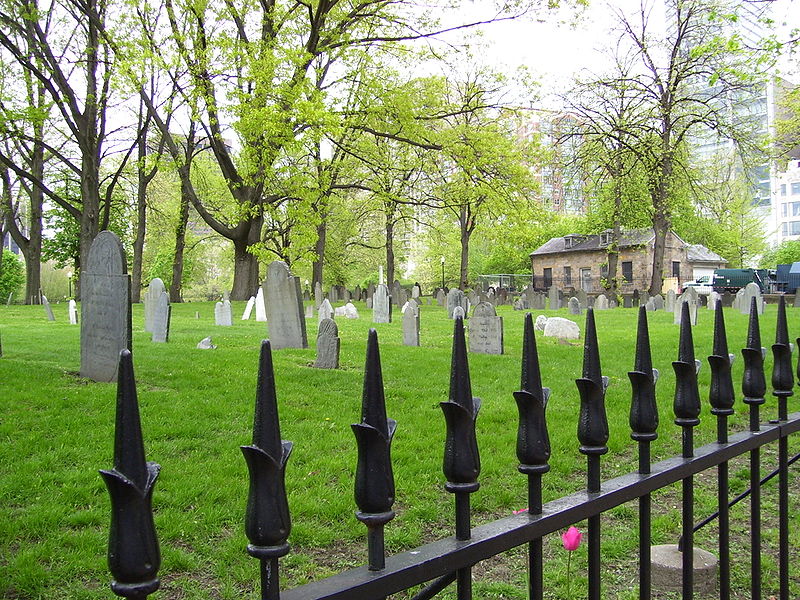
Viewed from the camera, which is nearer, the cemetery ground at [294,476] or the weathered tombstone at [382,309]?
the cemetery ground at [294,476]

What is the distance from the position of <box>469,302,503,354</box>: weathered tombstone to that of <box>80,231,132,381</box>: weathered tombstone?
19.2ft

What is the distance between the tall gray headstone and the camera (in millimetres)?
9141

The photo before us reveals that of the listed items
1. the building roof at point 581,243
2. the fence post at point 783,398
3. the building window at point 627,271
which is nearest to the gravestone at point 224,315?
the fence post at point 783,398

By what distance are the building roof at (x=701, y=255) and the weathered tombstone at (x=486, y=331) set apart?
43344 millimetres

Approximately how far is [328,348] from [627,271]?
142 feet

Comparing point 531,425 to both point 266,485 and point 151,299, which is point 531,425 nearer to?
point 266,485

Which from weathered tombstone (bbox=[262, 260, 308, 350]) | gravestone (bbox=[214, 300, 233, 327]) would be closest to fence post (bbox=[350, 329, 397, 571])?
weathered tombstone (bbox=[262, 260, 308, 350])

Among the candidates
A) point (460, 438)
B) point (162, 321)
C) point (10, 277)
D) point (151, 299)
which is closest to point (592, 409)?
point (460, 438)

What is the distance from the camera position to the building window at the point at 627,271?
47438 mm

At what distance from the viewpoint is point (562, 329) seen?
Result: 1315 centimetres

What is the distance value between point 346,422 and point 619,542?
297 cm

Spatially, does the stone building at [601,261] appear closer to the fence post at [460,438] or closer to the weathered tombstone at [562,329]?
the weathered tombstone at [562,329]

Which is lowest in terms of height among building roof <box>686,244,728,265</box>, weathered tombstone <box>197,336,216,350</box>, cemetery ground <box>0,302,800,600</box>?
cemetery ground <box>0,302,800,600</box>

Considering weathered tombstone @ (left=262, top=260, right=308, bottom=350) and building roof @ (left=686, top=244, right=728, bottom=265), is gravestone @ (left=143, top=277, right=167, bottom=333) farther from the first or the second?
building roof @ (left=686, top=244, right=728, bottom=265)
